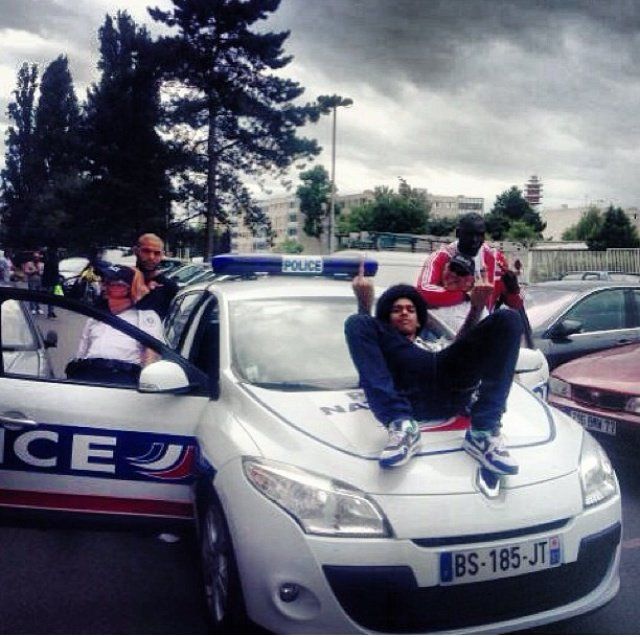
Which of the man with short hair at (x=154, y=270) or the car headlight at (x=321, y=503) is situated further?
the man with short hair at (x=154, y=270)

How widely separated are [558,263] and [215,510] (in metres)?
31.0

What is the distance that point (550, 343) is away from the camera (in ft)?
23.8

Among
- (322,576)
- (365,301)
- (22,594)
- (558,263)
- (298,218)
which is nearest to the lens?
(322,576)

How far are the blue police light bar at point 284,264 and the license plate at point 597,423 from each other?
2.03 meters

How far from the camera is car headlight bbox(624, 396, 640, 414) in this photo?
5121mm

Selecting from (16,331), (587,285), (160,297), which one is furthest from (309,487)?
(587,285)

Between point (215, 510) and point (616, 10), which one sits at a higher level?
point (616, 10)

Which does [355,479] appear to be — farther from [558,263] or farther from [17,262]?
[558,263]

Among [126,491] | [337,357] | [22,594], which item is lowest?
[22,594]

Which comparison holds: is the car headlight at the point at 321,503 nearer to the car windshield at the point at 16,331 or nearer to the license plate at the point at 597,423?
the car windshield at the point at 16,331

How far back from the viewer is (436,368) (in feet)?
11.9

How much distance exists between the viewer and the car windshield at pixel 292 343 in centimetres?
370

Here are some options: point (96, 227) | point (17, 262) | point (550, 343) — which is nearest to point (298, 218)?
point (96, 227)

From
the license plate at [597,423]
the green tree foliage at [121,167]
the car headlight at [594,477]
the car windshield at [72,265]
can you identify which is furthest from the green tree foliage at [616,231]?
the car headlight at [594,477]
